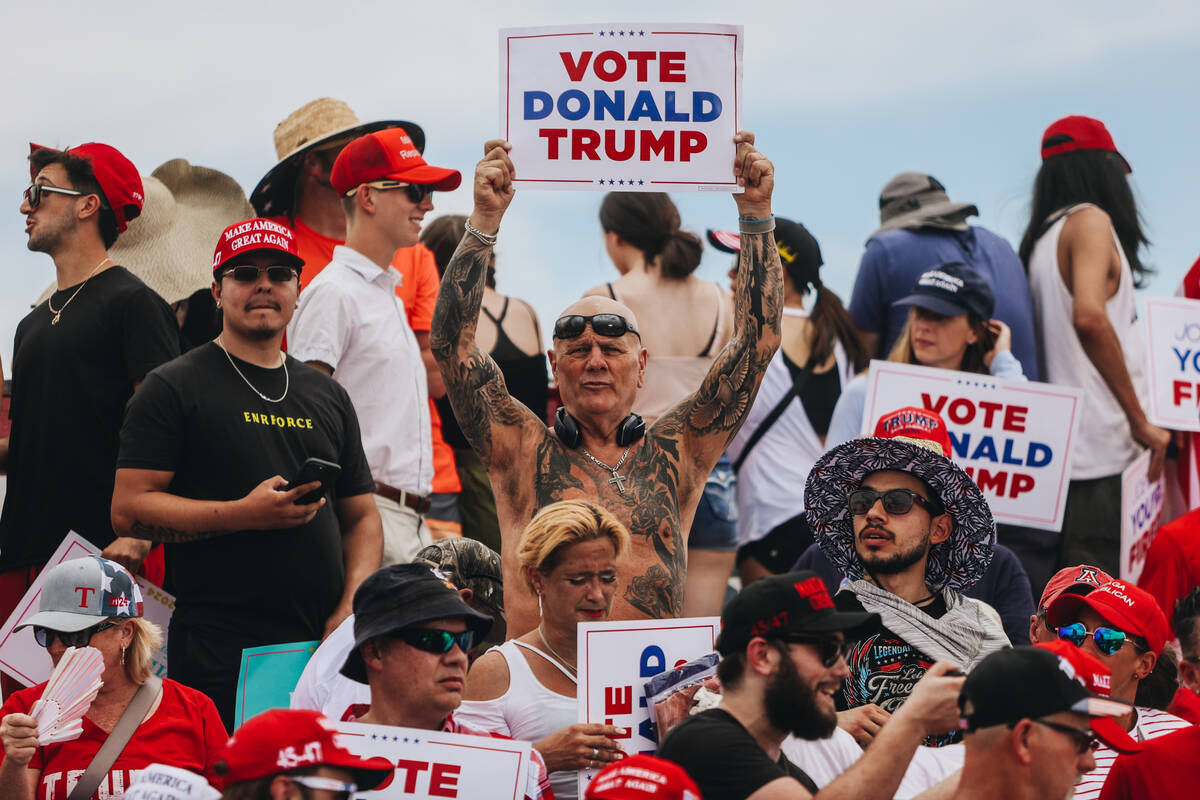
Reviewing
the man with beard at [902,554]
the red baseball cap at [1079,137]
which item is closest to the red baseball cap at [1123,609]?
the man with beard at [902,554]

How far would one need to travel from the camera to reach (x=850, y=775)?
403 centimetres

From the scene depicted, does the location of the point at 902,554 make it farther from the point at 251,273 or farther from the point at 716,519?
the point at 251,273

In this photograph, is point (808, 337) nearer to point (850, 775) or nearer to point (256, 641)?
point (256, 641)

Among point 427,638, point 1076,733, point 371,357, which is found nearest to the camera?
point 1076,733

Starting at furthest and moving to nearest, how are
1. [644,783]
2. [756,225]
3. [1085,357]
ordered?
[1085,357] → [756,225] → [644,783]

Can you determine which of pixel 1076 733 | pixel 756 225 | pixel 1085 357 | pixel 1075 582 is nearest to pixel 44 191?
pixel 756 225

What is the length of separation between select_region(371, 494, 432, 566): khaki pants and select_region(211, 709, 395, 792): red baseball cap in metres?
2.60

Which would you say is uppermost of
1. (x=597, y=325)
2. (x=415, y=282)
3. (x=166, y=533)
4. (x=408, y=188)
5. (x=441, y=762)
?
(x=408, y=188)

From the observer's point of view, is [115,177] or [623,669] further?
Answer: [115,177]

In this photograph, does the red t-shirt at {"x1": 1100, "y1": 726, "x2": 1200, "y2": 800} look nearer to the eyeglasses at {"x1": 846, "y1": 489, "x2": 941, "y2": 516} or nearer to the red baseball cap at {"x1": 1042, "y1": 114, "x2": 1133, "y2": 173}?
the eyeglasses at {"x1": 846, "y1": 489, "x2": 941, "y2": 516}

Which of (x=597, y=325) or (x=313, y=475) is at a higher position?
(x=597, y=325)

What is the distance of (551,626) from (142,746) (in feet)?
4.29

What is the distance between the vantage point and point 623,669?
4820 mm

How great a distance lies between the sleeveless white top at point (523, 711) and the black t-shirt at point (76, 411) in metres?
2.04
